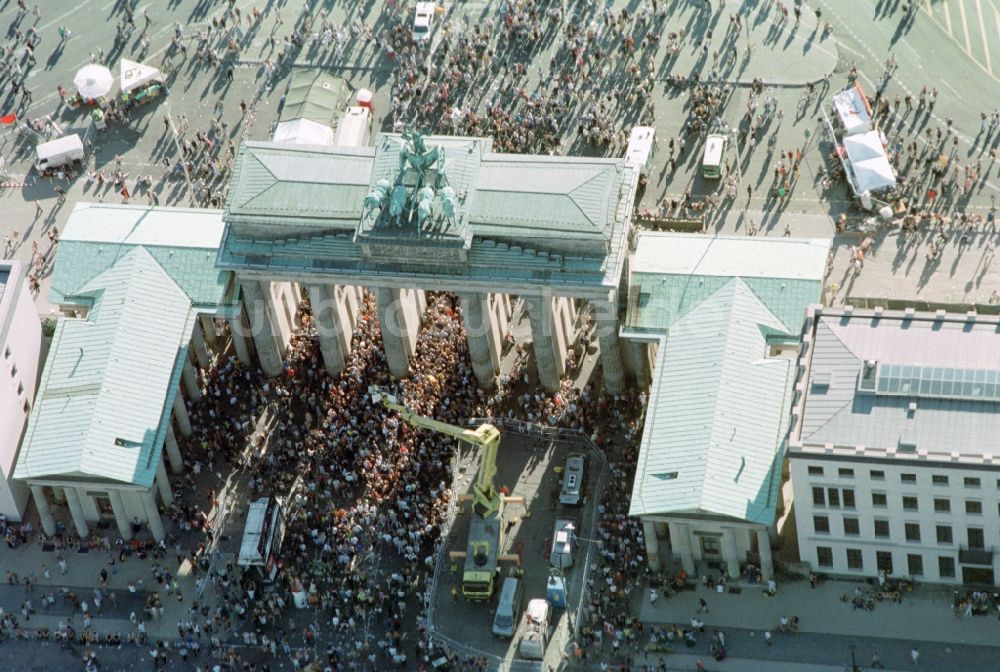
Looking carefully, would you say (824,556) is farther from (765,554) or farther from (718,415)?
(718,415)

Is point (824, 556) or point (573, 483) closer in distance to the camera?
point (824, 556)

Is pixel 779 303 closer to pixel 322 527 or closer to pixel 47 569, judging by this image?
pixel 322 527

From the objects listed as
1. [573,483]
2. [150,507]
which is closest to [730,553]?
[573,483]

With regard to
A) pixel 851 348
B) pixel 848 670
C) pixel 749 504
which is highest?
pixel 851 348

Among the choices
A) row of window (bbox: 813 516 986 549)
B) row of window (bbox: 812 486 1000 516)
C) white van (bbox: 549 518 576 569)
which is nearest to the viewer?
row of window (bbox: 812 486 1000 516)

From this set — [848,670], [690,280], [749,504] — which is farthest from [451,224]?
[848,670]

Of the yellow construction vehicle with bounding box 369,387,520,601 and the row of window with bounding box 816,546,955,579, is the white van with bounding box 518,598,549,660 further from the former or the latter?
the row of window with bounding box 816,546,955,579

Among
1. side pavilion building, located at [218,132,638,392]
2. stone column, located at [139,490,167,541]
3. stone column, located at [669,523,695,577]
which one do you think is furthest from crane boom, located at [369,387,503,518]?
stone column, located at [139,490,167,541]
